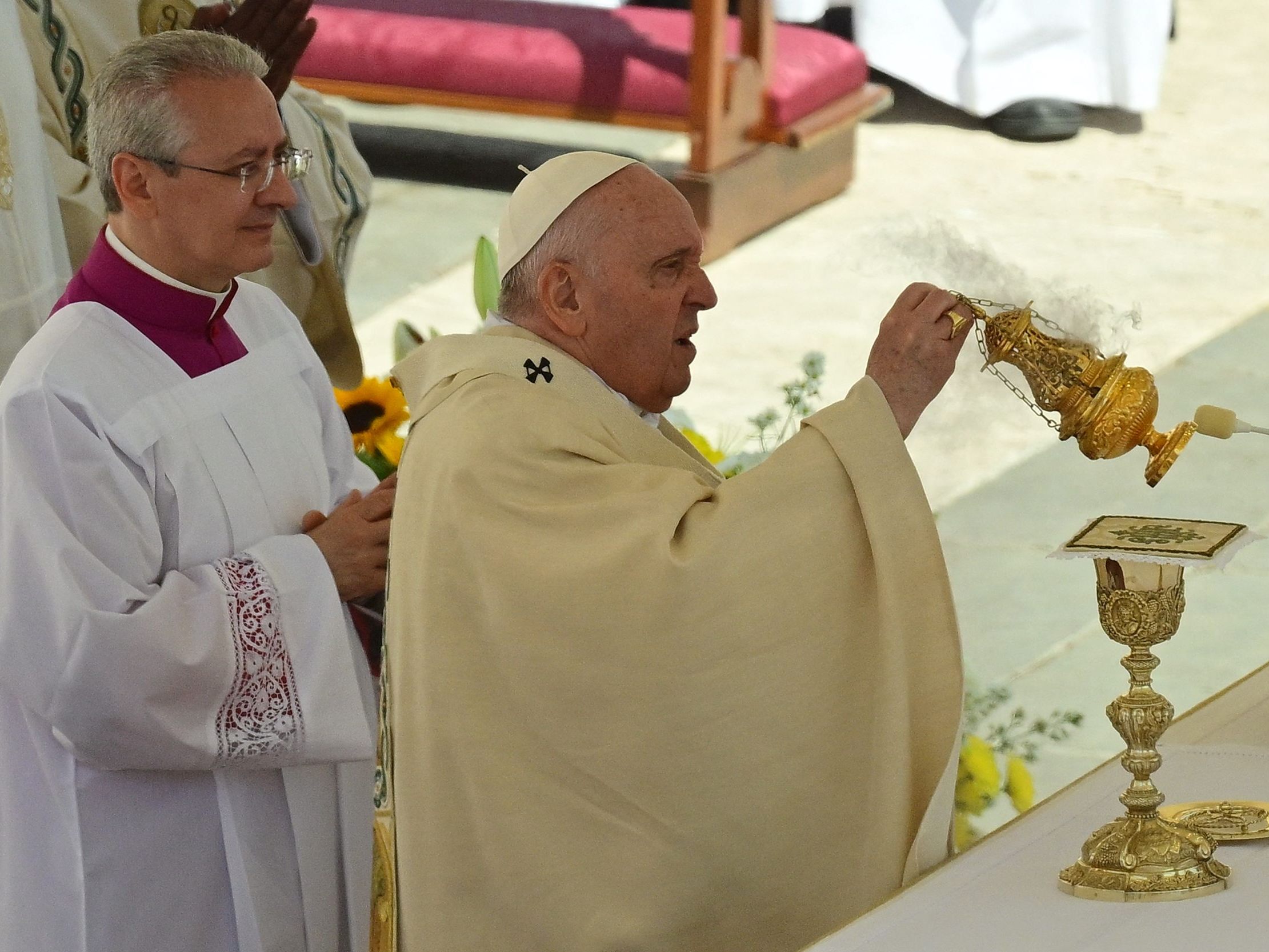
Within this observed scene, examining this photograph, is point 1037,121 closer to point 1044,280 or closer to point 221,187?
point 1044,280

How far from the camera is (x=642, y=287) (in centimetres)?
227

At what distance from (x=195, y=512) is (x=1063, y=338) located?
44.4 inches

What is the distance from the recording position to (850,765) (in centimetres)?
211

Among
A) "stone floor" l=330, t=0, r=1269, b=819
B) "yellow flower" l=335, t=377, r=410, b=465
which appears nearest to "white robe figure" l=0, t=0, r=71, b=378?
"yellow flower" l=335, t=377, r=410, b=465

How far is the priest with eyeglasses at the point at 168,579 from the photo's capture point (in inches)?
92.8

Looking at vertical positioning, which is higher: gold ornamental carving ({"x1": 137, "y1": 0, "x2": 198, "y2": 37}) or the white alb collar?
gold ornamental carving ({"x1": 137, "y1": 0, "x2": 198, "y2": 37})

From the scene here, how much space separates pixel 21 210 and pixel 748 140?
4875 mm

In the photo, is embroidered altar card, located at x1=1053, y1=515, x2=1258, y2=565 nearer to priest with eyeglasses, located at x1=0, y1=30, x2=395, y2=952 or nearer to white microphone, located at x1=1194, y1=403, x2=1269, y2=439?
white microphone, located at x1=1194, y1=403, x2=1269, y2=439

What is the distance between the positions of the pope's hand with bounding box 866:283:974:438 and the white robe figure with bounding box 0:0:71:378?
1.65 meters

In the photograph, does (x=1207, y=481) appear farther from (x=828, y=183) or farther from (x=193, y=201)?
(x=193, y=201)

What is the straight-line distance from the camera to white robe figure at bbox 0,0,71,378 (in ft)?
10.4

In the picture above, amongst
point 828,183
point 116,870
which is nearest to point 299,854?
point 116,870

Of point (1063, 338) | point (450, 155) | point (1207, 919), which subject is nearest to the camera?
point (1207, 919)

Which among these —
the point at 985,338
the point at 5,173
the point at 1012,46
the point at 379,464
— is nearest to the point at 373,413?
the point at 379,464
